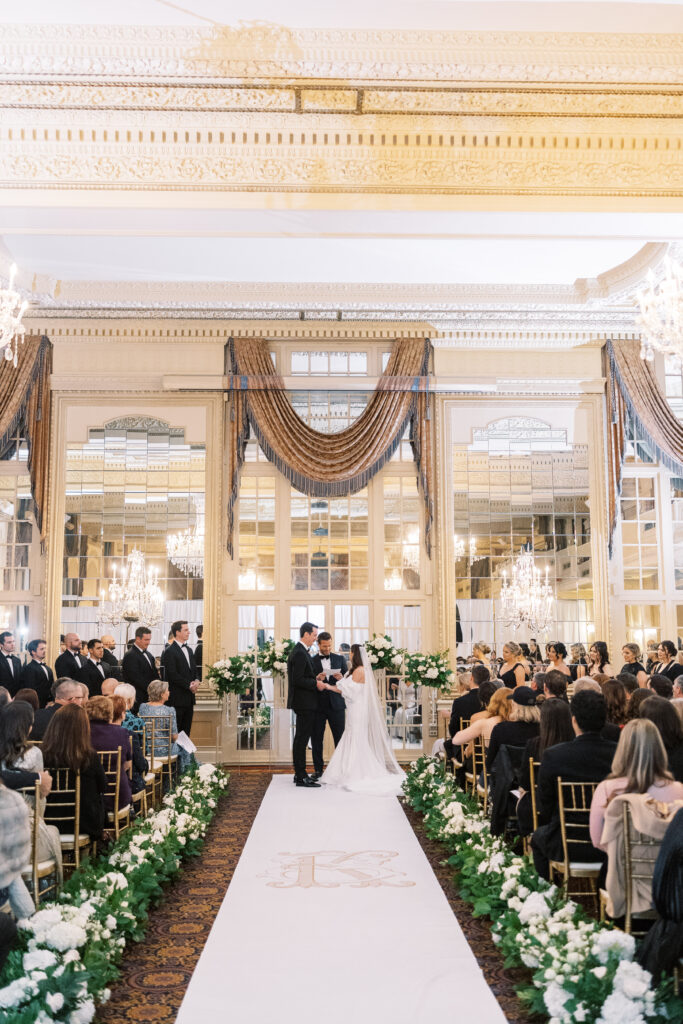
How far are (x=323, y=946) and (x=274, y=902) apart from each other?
93cm

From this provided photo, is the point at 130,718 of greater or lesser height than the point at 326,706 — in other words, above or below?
above

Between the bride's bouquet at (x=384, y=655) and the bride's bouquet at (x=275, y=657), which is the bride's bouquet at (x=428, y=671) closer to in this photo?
the bride's bouquet at (x=384, y=655)

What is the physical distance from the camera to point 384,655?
12.2 meters

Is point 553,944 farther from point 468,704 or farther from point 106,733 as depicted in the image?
point 468,704

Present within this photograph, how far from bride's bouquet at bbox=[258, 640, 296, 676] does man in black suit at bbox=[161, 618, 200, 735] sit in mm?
947

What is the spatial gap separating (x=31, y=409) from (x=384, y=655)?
584 centimetres

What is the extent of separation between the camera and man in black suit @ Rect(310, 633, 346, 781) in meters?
11.0

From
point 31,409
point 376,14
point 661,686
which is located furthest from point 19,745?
point 31,409

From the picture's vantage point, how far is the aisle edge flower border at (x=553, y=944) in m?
3.48

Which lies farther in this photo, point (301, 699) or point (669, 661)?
point (301, 699)

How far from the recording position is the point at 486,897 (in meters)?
5.47

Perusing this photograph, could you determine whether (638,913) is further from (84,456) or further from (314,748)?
(84,456)

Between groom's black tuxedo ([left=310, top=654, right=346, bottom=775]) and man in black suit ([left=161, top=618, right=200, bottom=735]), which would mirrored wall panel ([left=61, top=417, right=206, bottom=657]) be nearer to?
man in black suit ([left=161, top=618, right=200, bottom=735])

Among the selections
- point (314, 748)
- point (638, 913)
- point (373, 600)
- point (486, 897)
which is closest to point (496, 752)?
point (486, 897)
